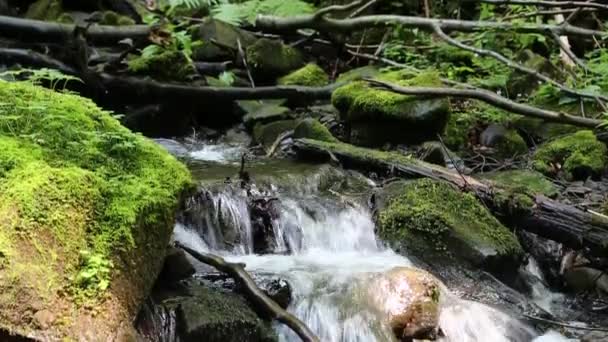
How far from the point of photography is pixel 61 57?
7.02 m

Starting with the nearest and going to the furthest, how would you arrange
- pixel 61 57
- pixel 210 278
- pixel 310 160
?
pixel 210 278, pixel 310 160, pixel 61 57

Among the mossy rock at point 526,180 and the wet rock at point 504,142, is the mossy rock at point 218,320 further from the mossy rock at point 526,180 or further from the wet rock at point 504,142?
the wet rock at point 504,142

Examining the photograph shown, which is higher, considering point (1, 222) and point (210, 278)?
point (1, 222)

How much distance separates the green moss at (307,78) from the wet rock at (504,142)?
2.41m

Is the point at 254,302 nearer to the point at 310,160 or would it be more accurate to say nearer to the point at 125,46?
the point at 310,160

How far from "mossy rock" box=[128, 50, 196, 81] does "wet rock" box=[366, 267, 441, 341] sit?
14.5 ft

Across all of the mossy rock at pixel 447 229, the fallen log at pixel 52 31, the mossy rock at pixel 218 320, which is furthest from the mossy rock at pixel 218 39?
the mossy rock at pixel 218 320

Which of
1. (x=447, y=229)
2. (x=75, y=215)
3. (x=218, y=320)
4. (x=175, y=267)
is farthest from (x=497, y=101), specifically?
(x=75, y=215)

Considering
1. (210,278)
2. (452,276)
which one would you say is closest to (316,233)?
(452,276)

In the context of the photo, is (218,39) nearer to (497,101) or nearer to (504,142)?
(497,101)

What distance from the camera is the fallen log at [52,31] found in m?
6.72

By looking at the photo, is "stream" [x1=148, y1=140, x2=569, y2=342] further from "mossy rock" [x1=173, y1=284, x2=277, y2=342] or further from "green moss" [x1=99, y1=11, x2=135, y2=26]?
"green moss" [x1=99, y1=11, x2=135, y2=26]

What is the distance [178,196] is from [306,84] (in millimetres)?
5339

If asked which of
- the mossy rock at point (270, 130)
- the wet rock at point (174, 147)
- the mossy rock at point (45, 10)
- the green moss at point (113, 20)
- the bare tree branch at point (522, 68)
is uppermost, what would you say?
the bare tree branch at point (522, 68)
